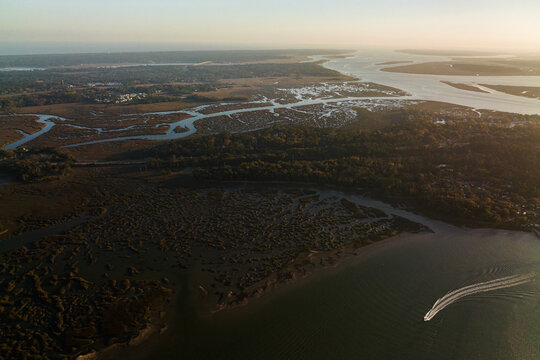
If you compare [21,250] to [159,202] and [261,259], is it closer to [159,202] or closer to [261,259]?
[159,202]

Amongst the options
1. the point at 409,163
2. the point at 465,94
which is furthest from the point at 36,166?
the point at 465,94

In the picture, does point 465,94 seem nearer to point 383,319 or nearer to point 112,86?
point 383,319

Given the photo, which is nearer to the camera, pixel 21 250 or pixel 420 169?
pixel 21 250

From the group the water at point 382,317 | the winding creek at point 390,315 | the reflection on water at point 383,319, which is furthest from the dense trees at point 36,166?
the reflection on water at point 383,319

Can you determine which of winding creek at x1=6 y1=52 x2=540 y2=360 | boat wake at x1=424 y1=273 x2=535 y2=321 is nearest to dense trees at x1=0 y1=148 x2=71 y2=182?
winding creek at x1=6 y1=52 x2=540 y2=360

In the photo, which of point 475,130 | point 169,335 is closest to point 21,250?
point 169,335
